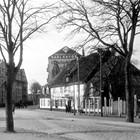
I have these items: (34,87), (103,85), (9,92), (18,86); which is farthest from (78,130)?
(34,87)

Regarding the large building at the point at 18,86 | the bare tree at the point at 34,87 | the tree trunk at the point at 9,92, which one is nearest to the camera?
the tree trunk at the point at 9,92

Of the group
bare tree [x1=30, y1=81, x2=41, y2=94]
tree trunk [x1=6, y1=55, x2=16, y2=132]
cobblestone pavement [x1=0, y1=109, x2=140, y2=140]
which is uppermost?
bare tree [x1=30, y1=81, x2=41, y2=94]

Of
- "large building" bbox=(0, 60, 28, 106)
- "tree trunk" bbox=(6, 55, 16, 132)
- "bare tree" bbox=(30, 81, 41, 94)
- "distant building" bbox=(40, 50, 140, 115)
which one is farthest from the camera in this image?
"bare tree" bbox=(30, 81, 41, 94)

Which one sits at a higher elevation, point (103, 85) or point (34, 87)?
point (34, 87)

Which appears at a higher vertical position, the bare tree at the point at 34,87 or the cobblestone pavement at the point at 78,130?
the bare tree at the point at 34,87

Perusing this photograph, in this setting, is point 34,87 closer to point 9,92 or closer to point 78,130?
point 78,130

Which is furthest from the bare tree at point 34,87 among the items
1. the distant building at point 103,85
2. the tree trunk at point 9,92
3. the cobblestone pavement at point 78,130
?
the tree trunk at point 9,92

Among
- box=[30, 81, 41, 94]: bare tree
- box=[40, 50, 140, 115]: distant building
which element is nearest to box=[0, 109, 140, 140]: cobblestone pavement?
box=[40, 50, 140, 115]: distant building

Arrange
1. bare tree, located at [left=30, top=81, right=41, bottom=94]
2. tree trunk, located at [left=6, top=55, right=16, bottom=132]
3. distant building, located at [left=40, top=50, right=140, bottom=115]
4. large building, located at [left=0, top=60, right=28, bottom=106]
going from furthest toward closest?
bare tree, located at [left=30, top=81, right=41, bottom=94] → large building, located at [left=0, top=60, right=28, bottom=106] → distant building, located at [left=40, top=50, right=140, bottom=115] → tree trunk, located at [left=6, top=55, right=16, bottom=132]

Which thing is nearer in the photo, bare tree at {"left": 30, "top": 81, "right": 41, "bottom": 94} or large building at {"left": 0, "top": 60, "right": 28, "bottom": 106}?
large building at {"left": 0, "top": 60, "right": 28, "bottom": 106}

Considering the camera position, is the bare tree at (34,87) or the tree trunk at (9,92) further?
the bare tree at (34,87)

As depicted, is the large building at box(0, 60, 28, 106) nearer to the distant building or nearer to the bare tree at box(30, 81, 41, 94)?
the bare tree at box(30, 81, 41, 94)

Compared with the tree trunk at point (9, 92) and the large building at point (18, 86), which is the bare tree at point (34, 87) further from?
the tree trunk at point (9, 92)

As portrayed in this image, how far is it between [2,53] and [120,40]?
11688 millimetres
